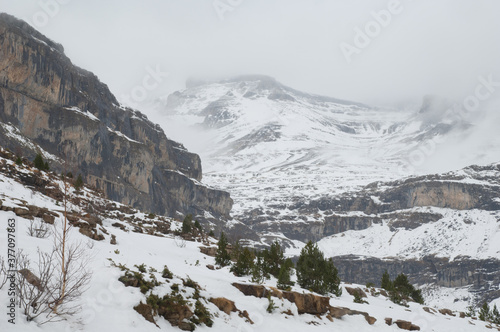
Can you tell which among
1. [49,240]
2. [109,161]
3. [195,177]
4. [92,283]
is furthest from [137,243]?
[195,177]

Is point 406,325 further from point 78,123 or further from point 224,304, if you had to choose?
point 78,123

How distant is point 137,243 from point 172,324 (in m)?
15.4

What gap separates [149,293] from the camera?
17156 mm

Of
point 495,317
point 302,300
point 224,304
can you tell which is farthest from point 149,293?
point 495,317

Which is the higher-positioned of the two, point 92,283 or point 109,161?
point 109,161

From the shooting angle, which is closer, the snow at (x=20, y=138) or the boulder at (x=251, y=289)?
the boulder at (x=251, y=289)

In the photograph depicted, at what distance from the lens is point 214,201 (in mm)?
185875

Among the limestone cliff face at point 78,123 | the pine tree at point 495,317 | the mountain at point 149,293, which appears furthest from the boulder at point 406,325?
the limestone cliff face at point 78,123

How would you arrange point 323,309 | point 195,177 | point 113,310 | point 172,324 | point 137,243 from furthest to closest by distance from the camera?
point 195,177 → point 137,243 → point 323,309 → point 172,324 → point 113,310

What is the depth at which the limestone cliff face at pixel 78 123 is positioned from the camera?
9100 centimetres

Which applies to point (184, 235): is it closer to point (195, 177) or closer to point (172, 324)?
point (172, 324)

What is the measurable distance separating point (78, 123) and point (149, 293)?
98.2 metres

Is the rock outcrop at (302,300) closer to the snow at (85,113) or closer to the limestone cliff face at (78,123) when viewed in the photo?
the limestone cliff face at (78,123)

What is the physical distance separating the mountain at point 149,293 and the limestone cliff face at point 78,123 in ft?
153
